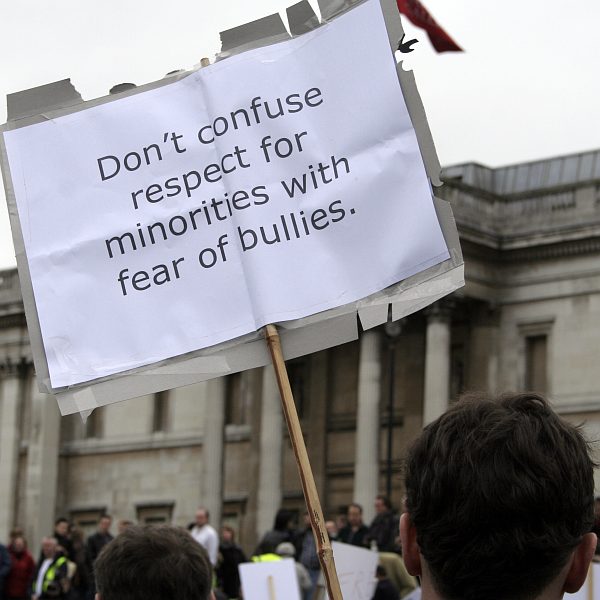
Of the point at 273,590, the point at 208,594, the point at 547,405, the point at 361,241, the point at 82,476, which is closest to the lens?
the point at 547,405

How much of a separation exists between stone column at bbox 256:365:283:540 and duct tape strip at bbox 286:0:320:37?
4789cm

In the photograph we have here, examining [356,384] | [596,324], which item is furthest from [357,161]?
[356,384]

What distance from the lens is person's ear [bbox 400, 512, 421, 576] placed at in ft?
10.8

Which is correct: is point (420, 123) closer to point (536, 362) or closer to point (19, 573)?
point (19, 573)

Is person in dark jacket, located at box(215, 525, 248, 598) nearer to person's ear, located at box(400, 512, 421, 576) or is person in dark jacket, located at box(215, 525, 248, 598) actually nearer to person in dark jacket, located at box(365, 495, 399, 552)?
person in dark jacket, located at box(365, 495, 399, 552)

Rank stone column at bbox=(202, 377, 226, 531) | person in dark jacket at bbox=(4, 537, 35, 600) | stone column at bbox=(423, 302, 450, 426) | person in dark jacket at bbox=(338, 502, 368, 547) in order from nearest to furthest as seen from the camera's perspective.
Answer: person in dark jacket at bbox=(338, 502, 368, 547) → person in dark jacket at bbox=(4, 537, 35, 600) → stone column at bbox=(423, 302, 450, 426) → stone column at bbox=(202, 377, 226, 531)

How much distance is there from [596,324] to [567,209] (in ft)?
12.0

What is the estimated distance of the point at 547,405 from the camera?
3.37 m

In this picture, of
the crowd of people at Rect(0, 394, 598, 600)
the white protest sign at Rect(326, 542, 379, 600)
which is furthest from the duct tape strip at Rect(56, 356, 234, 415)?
the white protest sign at Rect(326, 542, 379, 600)

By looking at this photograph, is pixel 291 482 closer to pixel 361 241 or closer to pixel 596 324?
pixel 596 324

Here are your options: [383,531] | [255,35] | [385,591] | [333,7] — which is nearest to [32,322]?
[255,35]

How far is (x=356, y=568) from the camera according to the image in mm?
13945

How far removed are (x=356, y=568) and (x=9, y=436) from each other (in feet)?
167

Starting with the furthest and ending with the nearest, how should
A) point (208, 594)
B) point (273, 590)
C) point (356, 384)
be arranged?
1. point (356, 384)
2. point (273, 590)
3. point (208, 594)
